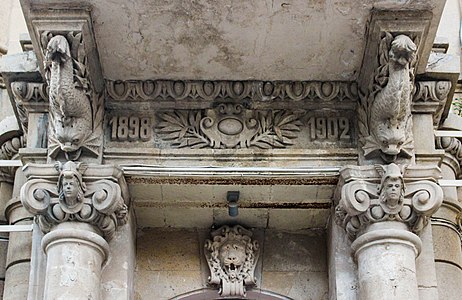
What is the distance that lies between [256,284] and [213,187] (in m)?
0.85

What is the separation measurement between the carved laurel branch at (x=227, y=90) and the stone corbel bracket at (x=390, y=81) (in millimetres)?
281

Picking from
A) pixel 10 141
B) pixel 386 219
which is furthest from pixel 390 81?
pixel 10 141

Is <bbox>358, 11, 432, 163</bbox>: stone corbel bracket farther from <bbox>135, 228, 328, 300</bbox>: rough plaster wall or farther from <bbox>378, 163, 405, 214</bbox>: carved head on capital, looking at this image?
<bbox>135, 228, 328, 300</bbox>: rough plaster wall

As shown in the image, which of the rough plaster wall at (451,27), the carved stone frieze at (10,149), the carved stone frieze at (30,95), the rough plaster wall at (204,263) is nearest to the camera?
the rough plaster wall at (204,263)

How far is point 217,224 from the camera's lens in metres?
10.3

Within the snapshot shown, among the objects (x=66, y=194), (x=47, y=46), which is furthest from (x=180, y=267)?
(x=47, y=46)

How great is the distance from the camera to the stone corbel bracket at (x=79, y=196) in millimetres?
9430

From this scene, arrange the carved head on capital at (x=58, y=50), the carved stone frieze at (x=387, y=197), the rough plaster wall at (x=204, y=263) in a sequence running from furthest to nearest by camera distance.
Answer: the rough plaster wall at (x=204, y=263)
the carved stone frieze at (x=387, y=197)
the carved head on capital at (x=58, y=50)

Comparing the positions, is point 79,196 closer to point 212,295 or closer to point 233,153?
point 233,153

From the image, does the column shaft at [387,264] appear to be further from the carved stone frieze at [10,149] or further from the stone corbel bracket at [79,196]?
the carved stone frieze at [10,149]

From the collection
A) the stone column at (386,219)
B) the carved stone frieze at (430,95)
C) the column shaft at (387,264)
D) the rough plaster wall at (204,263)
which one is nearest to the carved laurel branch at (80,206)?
the rough plaster wall at (204,263)

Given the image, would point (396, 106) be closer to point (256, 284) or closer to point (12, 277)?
point (256, 284)

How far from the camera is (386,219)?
9422mm

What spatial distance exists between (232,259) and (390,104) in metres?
1.74
